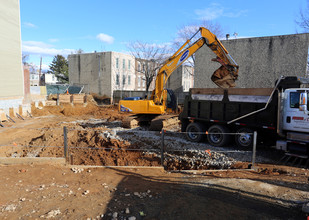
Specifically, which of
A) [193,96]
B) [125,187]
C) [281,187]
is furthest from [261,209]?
[193,96]

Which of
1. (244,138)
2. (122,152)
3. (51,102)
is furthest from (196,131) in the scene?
(51,102)

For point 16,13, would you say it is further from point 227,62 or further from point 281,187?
point 281,187

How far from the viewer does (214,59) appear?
11508 mm

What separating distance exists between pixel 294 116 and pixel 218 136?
3.09 metres

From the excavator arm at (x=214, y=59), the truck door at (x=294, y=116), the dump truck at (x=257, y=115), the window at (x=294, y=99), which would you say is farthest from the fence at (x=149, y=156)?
the excavator arm at (x=214, y=59)

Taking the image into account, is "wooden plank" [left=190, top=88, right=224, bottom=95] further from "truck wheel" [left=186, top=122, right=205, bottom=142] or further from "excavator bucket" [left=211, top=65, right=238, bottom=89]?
"truck wheel" [left=186, top=122, right=205, bottom=142]

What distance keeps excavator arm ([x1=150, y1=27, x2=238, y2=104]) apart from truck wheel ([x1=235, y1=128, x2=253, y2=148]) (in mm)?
2829

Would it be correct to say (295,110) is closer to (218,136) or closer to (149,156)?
(218,136)

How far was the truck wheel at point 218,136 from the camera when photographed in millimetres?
9609

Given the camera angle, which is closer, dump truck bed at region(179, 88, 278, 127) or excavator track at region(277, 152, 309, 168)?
excavator track at region(277, 152, 309, 168)

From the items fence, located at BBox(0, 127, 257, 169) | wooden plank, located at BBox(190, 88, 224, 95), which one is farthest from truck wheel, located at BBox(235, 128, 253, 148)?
wooden plank, located at BBox(190, 88, 224, 95)

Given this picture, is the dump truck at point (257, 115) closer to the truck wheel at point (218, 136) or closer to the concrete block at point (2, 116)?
the truck wheel at point (218, 136)

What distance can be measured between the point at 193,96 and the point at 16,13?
1868 cm

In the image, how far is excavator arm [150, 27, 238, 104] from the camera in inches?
438
